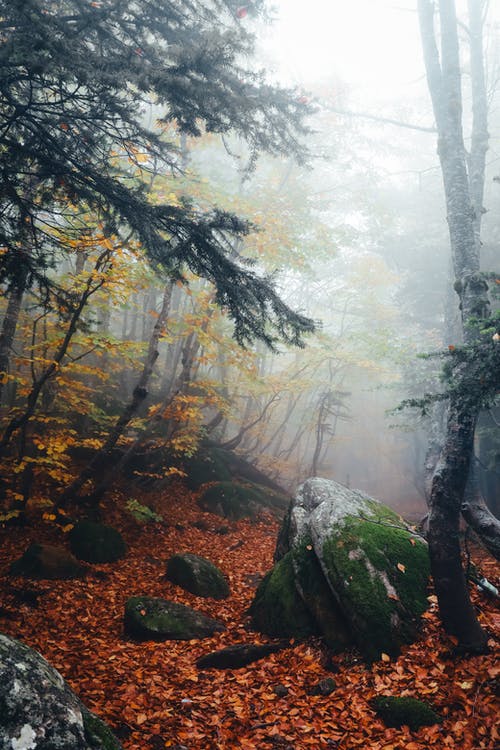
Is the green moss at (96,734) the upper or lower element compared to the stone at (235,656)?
upper

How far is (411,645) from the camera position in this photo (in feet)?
15.4

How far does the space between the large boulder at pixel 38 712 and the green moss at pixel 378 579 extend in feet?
11.0

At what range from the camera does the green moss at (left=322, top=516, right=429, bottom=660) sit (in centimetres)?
480

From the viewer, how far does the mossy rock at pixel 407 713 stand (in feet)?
12.1

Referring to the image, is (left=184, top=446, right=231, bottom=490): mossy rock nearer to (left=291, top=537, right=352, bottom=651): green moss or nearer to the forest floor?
the forest floor

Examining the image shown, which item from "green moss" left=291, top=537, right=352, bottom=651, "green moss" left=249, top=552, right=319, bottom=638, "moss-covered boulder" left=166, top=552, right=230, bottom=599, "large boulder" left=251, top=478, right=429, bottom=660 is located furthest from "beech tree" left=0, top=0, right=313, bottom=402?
"moss-covered boulder" left=166, top=552, right=230, bottom=599

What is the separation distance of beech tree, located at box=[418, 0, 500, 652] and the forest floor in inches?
25.9

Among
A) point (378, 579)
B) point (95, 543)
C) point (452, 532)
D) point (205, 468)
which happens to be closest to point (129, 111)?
point (452, 532)

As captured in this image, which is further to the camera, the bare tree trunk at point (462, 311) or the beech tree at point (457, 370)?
the bare tree trunk at point (462, 311)

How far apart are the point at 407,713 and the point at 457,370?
4.41m

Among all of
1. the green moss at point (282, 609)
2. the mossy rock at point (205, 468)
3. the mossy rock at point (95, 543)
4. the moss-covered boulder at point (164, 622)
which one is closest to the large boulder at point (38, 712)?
the moss-covered boulder at point (164, 622)

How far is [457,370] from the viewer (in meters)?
5.85

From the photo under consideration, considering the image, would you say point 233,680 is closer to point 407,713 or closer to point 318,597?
point 318,597

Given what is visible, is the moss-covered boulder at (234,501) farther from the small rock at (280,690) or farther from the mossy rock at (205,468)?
the small rock at (280,690)
